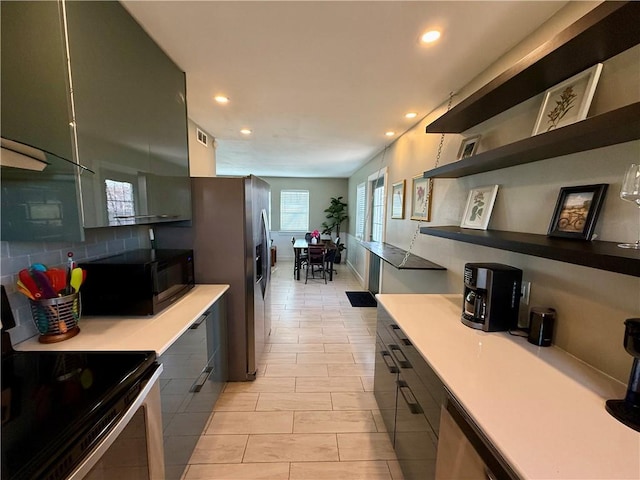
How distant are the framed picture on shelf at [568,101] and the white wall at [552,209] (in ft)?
0.17

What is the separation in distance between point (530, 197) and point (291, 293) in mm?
4234

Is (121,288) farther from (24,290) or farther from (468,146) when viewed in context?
(468,146)

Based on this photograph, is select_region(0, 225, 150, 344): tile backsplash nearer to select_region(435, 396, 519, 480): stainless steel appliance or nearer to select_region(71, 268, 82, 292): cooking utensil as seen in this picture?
select_region(71, 268, 82, 292): cooking utensil

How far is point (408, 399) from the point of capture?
1.46m

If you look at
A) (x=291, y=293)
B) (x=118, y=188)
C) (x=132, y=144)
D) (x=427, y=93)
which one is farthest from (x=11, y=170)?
(x=291, y=293)

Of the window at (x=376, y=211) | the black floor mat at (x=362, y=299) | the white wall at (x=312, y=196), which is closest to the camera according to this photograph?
the black floor mat at (x=362, y=299)

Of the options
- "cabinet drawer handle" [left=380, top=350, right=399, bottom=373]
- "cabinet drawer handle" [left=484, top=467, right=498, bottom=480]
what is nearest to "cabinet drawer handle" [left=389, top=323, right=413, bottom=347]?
"cabinet drawer handle" [left=380, top=350, right=399, bottom=373]

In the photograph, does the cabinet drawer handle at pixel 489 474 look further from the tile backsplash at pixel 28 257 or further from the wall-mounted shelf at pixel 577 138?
the tile backsplash at pixel 28 257

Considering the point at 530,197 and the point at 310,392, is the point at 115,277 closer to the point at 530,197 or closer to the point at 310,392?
the point at 310,392

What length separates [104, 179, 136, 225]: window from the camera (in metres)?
1.29

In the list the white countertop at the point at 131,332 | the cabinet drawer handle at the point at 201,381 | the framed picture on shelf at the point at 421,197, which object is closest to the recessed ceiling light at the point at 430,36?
the framed picture on shelf at the point at 421,197

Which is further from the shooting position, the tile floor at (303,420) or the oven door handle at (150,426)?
the tile floor at (303,420)

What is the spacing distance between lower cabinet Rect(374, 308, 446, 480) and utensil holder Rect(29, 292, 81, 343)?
5.62 feet

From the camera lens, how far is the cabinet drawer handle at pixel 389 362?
1.70 m
